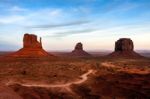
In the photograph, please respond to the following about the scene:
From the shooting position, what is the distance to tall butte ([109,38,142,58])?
152m

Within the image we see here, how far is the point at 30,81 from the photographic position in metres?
56.9

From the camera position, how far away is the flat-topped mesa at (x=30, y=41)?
13125 centimetres

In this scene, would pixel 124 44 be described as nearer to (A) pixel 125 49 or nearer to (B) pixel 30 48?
(A) pixel 125 49

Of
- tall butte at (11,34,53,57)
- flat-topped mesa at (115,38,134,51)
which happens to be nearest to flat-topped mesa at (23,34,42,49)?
tall butte at (11,34,53,57)

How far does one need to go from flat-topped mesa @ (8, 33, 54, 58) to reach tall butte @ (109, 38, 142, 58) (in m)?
52.0

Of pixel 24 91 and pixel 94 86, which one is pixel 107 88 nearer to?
pixel 94 86

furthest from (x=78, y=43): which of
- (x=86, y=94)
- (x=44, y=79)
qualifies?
(x=86, y=94)

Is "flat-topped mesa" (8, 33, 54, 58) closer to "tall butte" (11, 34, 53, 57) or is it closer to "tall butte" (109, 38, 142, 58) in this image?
"tall butte" (11, 34, 53, 57)

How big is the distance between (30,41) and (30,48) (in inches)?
187

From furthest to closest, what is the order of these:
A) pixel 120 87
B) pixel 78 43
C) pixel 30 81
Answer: pixel 78 43, pixel 30 81, pixel 120 87

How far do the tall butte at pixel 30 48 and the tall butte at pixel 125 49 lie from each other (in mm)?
52026

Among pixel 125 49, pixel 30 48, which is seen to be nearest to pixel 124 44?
pixel 125 49

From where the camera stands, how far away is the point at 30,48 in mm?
130250

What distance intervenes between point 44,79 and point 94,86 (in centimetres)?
1407
